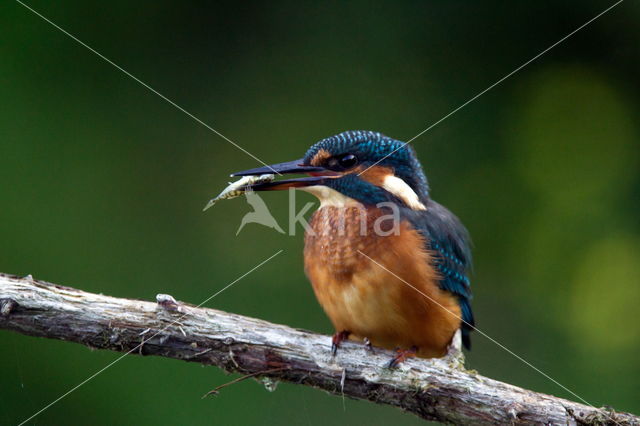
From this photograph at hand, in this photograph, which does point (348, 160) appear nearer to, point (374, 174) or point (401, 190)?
point (374, 174)

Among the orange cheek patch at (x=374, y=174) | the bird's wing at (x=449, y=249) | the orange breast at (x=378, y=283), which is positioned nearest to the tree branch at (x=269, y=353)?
the orange breast at (x=378, y=283)

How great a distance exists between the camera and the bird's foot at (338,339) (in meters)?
2.39

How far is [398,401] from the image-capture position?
235 centimetres

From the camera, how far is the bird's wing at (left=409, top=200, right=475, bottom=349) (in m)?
2.81

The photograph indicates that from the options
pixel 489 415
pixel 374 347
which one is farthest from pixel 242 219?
pixel 489 415

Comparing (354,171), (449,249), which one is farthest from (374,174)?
(449,249)

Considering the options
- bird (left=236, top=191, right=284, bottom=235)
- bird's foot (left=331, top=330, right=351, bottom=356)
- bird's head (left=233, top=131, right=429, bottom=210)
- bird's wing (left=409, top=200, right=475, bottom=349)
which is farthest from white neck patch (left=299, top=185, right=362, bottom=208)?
bird (left=236, top=191, right=284, bottom=235)

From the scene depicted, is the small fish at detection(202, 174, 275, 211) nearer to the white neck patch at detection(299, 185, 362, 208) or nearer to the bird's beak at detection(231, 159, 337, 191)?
the bird's beak at detection(231, 159, 337, 191)

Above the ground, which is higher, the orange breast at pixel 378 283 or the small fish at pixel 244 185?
the small fish at pixel 244 185

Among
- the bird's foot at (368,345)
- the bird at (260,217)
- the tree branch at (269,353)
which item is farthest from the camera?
the bird at (260,217)

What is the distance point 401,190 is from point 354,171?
0.71 feet

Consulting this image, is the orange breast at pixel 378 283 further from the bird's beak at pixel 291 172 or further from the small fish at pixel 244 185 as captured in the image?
the small fish at pixel 244 185

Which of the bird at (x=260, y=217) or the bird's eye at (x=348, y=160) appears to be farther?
the bird at (x=260, y=217)

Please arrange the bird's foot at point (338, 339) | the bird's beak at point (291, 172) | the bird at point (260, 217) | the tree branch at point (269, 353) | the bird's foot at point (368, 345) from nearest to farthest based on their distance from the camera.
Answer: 1. the tree branch at point (269, 353)
2. the bird's foot at point (338, 339)
3. the bird's foot at point (368, 345)
4. the bird's beak at point (291, 172)
5. the bird at point (260, 217)
